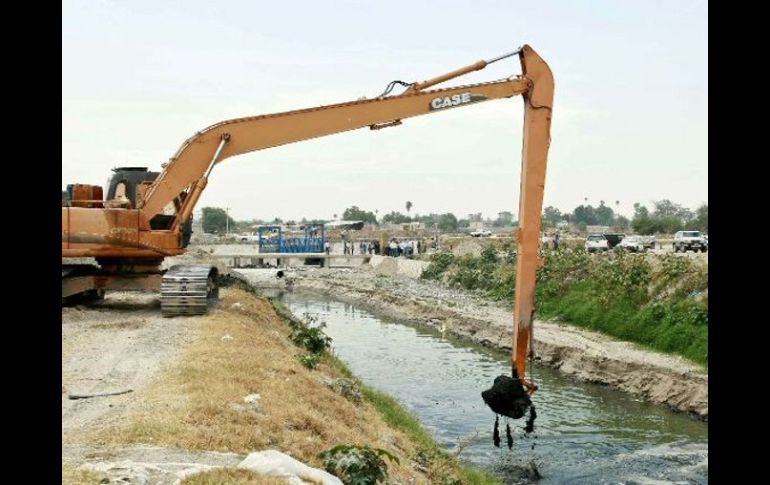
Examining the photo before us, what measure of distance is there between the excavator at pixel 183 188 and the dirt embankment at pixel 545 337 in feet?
28.3

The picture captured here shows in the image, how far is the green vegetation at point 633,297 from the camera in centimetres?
2332

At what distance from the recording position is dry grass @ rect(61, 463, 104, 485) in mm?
6250

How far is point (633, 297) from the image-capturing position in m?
27.4

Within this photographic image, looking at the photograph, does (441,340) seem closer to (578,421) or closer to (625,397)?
(625,397)

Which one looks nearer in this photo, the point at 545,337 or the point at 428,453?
the point at 428,453

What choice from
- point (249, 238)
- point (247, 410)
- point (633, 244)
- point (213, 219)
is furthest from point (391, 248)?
point (213, 219)

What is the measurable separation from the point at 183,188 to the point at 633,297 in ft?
57.2

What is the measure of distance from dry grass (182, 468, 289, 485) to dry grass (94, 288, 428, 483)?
1.13 m

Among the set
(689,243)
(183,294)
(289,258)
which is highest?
(689,243)

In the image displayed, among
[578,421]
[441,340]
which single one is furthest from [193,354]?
[441,340]

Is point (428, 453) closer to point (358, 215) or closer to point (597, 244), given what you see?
point (597, 244)
